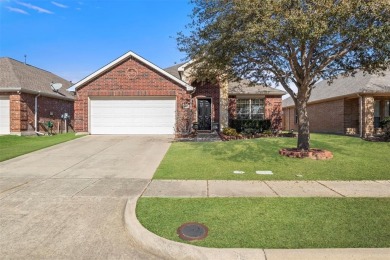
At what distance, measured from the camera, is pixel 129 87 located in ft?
58.6

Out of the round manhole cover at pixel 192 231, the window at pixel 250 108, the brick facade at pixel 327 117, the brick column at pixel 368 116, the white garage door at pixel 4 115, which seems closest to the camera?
the round manhole cover at pixel 192 231

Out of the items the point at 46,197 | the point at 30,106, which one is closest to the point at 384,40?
the point at 46,197

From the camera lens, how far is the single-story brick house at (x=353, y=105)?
18.1 meters

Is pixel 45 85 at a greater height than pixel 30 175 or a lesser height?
greater

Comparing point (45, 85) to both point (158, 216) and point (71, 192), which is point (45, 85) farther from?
point (158, 216)

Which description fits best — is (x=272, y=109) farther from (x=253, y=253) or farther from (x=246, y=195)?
(x=253, y=253)

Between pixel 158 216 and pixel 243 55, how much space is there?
8.27 m

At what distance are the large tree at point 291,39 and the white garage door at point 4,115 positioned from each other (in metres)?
13.3

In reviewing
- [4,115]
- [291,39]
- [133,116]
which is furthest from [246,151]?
[4,115]

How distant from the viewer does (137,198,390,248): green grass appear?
12.6 feet

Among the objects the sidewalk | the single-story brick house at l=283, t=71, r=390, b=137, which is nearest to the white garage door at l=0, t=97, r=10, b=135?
the sidewalk

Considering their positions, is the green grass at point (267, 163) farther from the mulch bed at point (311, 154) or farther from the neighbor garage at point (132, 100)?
the neighbor garage at point (132, 100)

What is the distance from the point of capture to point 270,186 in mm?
6801

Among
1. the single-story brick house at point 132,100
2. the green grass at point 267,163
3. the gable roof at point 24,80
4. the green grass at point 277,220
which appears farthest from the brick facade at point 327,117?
the gable roof at point 24,80
